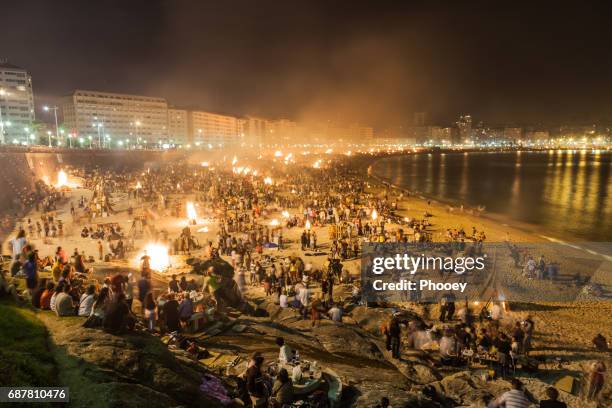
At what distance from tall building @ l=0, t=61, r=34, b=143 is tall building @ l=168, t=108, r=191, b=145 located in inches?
1731

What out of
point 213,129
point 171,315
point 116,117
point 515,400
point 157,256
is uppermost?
point 116,117

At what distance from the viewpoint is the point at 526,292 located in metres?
16.9

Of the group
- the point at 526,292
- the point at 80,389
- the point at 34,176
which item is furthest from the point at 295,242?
the point at 34,176

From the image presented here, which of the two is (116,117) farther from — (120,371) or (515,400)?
(515,400)

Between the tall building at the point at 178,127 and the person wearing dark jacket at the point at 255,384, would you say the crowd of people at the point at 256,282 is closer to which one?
the person wearing dark jacket at the point at 255,384

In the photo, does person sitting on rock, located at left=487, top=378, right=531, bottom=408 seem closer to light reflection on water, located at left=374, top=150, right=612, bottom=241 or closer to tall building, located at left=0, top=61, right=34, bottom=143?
light reflection on water, located at left=374, top=150, right=612, bottom=241

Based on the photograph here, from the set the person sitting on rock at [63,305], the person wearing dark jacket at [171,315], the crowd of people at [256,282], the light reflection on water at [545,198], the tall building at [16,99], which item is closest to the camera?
the person sitting on rock at [63,305]

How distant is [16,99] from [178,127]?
5167 centimetres

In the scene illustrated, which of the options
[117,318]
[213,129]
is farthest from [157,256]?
[213,129]

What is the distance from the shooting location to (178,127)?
147 meters

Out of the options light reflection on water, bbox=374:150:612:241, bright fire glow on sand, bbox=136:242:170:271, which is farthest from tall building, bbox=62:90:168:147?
bright fire glow on sand, bbox=136:242:170:271

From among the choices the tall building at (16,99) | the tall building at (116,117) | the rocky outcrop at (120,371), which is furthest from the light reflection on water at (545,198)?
the tall building at (16,99)

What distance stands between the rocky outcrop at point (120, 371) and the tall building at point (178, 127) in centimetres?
14443

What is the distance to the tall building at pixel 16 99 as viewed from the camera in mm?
102688
